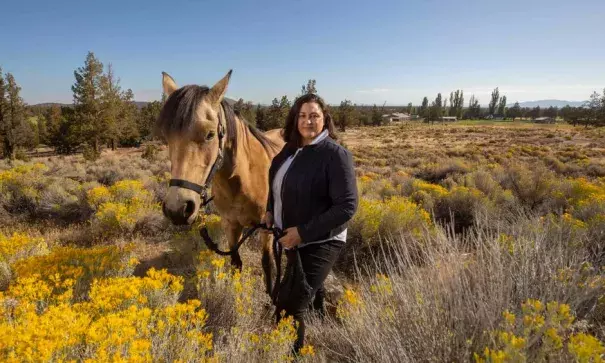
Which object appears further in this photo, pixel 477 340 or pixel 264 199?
pixel 264 199

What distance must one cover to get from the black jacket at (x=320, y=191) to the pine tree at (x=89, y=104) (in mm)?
30620

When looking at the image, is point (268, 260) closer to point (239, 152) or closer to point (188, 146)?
point (239, 152)

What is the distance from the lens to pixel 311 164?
211 centimetres

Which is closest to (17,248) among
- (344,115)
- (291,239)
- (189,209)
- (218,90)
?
(189,209)

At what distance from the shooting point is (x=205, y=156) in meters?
2.14

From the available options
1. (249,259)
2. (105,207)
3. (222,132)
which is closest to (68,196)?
(105,207)

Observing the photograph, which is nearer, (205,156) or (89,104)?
(205,156)

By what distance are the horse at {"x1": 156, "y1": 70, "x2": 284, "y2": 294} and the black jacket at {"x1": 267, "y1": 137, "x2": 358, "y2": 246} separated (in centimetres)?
62

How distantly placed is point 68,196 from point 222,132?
666 centimetres

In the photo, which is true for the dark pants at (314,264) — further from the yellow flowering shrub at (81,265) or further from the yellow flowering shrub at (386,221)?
the yellow flowering shrub at (386,221)

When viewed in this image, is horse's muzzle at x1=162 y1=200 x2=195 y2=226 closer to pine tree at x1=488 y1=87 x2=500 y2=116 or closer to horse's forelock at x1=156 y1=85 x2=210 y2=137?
horse's forelock at x1=156 y1=85 x2=210 y2=137

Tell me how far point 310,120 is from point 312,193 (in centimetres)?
55

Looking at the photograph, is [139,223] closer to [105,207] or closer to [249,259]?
[105,207]

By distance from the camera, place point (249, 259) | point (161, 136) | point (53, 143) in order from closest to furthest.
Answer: point (161, 136)
point (249, 259)
point (53, 143)
